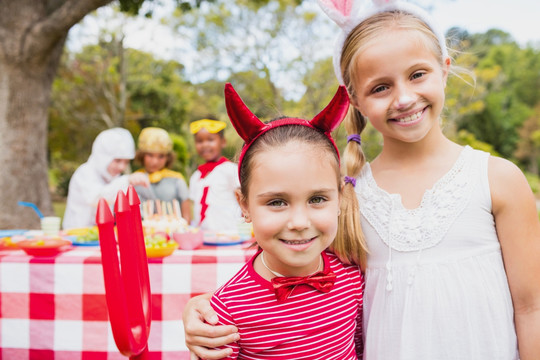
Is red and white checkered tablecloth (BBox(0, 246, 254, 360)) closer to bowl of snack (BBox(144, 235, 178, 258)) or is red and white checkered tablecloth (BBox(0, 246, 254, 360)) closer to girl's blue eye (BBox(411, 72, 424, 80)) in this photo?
bowl of snack (BBox(144, 235, 178, 258))

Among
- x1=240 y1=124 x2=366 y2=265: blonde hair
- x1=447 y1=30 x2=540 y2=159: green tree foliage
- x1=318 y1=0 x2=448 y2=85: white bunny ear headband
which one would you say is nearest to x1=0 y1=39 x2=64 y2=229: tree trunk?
x1=318 y1=0 x2=448 y2=85: white bunny ear headband

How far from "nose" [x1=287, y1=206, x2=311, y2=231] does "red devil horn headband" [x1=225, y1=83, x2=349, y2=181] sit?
0.81 ft

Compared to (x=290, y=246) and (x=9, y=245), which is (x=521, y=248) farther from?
(x=9, y=245)

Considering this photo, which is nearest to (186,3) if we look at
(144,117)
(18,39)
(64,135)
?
(18,39)

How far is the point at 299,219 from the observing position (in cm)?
114

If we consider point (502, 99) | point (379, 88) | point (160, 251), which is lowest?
point (160, 251)

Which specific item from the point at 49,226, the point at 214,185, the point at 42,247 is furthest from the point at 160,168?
the point at 42,247

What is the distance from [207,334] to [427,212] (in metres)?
0.73

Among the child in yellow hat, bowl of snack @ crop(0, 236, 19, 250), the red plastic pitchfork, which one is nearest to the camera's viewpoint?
the red plastic pitchfork

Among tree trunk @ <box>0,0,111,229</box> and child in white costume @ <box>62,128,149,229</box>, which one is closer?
child in white costume @ <box>62,128,149,229</box>

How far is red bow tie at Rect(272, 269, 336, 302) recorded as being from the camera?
125 cm

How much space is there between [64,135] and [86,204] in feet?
46.6

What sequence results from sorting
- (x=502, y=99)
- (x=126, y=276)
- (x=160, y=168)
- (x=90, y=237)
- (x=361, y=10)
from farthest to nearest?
1. (x=502, y=99)
2. (x=160, y=168)
3. (x=90, y=237)
4. (x=361, y=10)
5. (x=126, y=276)

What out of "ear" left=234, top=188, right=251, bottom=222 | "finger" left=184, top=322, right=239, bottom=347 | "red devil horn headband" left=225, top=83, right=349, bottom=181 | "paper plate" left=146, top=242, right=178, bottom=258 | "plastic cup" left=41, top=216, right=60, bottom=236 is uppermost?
"red devil horn headband" left=225, top=83, right=349, bottom=181
